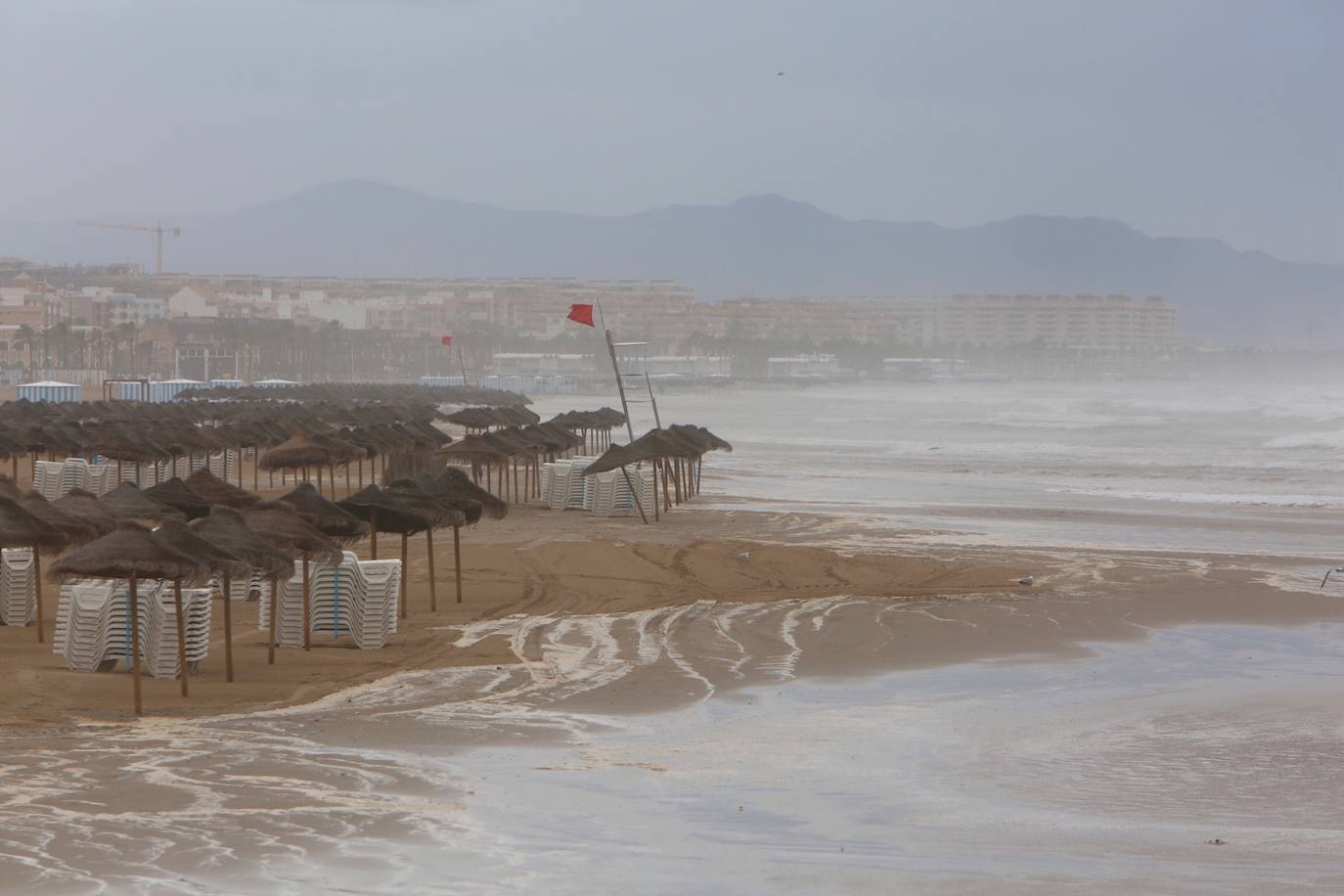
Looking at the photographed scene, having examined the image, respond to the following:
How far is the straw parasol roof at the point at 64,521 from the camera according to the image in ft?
45.5

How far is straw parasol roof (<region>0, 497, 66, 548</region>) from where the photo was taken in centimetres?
1346

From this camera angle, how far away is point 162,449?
92.1ft

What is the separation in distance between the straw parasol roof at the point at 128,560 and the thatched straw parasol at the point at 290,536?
4.92ft

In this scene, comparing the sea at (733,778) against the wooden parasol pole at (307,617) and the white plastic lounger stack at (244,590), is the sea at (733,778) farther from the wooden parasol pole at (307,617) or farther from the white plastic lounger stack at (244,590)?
the white plastic lounger stack at (244,590)

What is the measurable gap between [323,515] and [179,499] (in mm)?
2528

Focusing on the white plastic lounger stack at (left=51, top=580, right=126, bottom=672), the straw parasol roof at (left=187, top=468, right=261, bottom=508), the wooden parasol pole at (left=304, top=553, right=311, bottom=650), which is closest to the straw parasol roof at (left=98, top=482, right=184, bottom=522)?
the straw parasol roof at (left=187, top=468, right=261, bottom=508)

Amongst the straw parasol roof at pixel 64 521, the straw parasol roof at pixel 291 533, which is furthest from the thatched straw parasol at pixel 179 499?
the straw parasol roof at pixel 291 533

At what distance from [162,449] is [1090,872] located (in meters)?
23.1

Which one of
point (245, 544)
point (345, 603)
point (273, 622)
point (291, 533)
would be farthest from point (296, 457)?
point (245, 544)

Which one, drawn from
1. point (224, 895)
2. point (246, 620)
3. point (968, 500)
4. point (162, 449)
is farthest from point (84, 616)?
point (968, 500)

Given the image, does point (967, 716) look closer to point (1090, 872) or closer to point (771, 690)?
point (771, 690)

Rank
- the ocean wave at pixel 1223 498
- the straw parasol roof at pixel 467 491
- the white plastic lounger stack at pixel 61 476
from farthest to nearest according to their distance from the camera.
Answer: the ocean wave at pixel 1223 498, the white plastic lounger stack at pixel 61 476, the straw parasol roof at pixel 467 491

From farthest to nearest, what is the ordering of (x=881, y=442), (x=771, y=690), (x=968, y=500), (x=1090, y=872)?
(x=881, y=442) < (x=968, y=500) < (x=771, y=690) < (x=1090, y=872)

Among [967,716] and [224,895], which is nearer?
[224,895]
